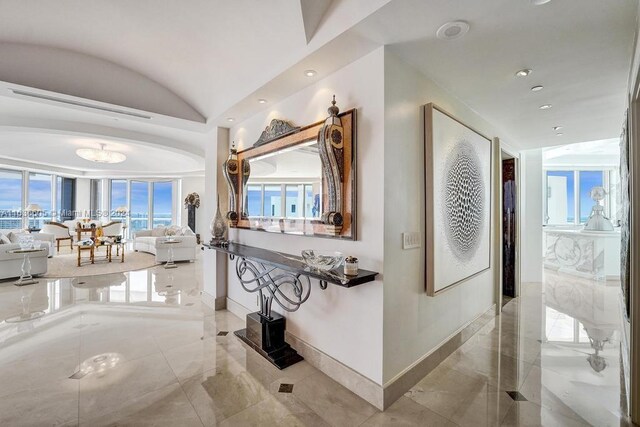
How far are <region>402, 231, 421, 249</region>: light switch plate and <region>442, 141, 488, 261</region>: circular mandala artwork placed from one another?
1.41 feet

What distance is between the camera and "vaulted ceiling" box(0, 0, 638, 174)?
1.77m

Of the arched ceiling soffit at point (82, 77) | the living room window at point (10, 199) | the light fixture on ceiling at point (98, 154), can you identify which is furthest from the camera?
the living room window at point (10, 199)

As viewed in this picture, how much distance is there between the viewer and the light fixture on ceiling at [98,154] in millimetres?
6527

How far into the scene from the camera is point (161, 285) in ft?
16.9

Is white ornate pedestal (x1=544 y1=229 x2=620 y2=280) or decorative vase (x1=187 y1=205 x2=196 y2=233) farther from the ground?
decorative vase (x1=187 y1=205 x2=196 y2=233)

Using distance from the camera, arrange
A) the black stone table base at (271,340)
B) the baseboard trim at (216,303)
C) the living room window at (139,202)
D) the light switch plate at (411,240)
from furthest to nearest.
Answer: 1. the living room window at (139,202)
2. the baseboard trim at (216,303)
3. the black stone table base at (271,340)
4. the light switch plate at (411,240)

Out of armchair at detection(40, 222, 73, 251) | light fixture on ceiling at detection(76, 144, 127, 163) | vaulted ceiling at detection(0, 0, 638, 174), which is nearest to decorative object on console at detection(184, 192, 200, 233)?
armchair at detection(40, 222, 73, 251)

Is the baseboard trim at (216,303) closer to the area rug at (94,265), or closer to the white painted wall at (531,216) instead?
the area rug at (94,265)

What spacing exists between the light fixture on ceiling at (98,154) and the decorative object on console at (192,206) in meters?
3.95

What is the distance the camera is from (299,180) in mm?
2754

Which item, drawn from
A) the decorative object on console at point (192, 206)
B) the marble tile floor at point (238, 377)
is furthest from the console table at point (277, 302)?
the decorative object on console at point (192, 206)

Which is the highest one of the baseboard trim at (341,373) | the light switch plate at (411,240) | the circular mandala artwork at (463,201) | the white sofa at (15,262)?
the circular mandala artwork at (463,201)

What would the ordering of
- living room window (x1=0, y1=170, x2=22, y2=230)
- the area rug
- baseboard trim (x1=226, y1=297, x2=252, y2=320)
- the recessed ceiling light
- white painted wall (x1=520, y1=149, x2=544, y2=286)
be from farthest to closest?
living room window (x1=0, y1=170, x2=22, y2=230) → the area rug → white painted wall (x1=520, y1=149, x2=544, y2=286) → baseboard trim (x1=226, y1=297, x2=252, y2=320) → the recessed ceiling light

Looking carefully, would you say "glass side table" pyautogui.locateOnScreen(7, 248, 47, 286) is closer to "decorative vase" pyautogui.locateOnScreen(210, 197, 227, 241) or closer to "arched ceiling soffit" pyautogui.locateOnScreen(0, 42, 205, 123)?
"arched ceiling soffit" pyautogui.locateOnScreen(0, 42, 205, 123)
